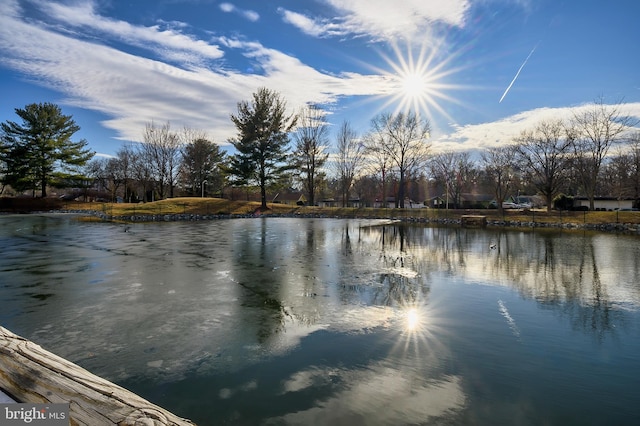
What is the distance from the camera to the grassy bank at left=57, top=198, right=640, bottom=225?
33.3 m

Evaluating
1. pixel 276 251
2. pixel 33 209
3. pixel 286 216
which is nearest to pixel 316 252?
pixel 276 251

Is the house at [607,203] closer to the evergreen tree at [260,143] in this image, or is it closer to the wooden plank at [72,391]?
the evergreen tree at [260,143]

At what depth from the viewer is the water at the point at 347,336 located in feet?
12.9

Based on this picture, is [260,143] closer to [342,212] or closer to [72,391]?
[342,212]

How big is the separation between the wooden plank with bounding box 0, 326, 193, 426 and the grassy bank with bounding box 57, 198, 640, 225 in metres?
36.7

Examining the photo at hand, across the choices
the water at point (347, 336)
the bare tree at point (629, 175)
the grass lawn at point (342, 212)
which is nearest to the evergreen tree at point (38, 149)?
the grass lawn at point (342, 212)

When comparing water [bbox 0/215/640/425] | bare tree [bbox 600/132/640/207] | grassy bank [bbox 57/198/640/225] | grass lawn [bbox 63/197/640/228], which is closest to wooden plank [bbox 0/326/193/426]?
water [bbox 0/215/640/425]

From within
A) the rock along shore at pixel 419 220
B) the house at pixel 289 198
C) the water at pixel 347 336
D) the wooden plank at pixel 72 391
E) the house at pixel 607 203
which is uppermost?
the house at pixel 289 198

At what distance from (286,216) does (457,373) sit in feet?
130

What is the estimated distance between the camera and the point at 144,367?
469 centimetres

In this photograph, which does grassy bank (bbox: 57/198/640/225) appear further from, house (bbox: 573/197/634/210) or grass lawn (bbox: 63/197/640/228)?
house (bbox: 573/197/634/210)

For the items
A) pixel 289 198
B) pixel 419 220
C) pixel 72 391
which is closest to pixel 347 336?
pixel 72 391

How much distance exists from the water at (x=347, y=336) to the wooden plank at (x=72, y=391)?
1.31 m

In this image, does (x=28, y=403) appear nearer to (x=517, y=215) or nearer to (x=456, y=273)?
(x=456, y=273)
